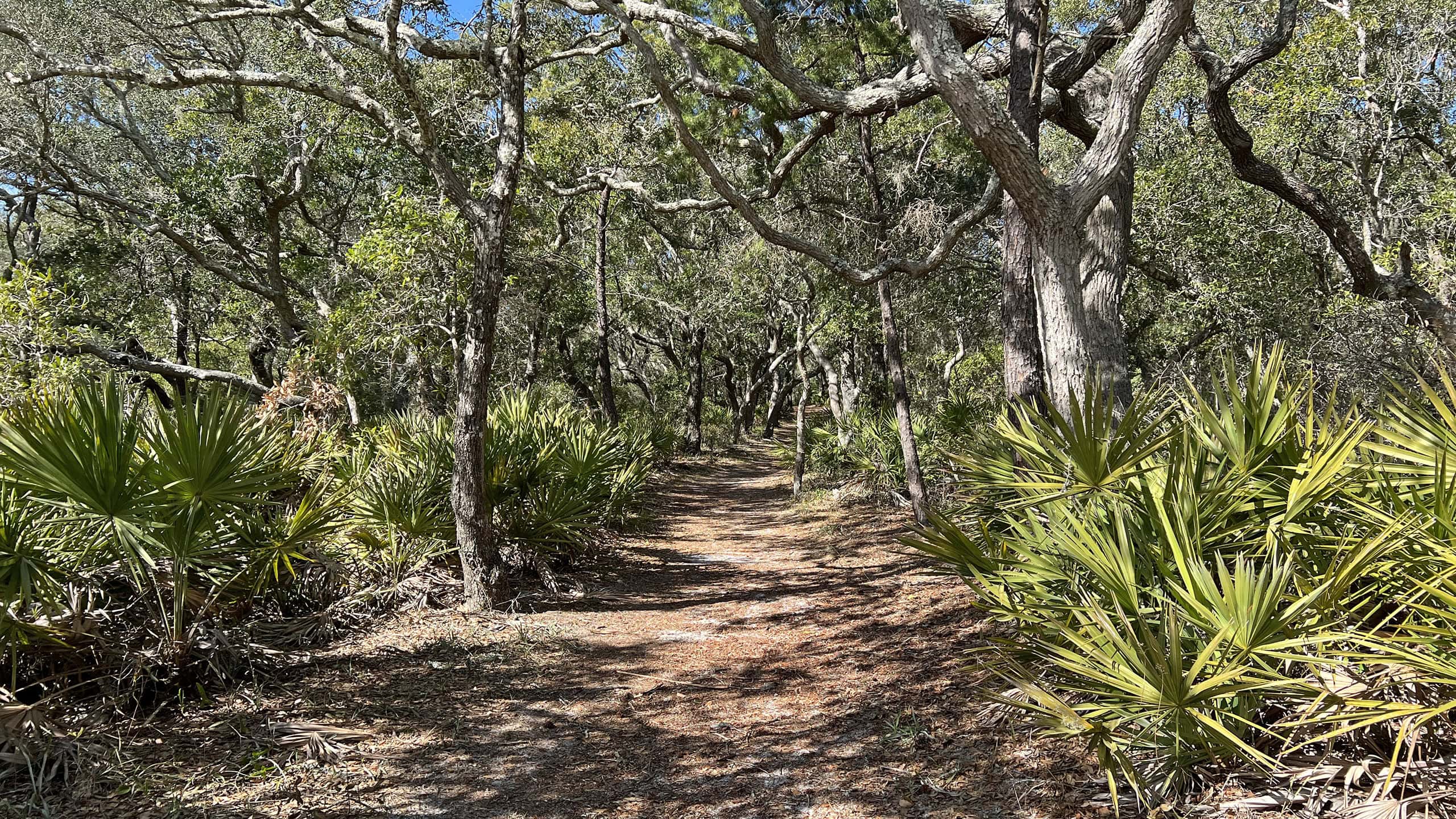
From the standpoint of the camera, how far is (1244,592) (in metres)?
2.54

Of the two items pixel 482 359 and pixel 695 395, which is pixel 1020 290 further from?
pixel 695 395

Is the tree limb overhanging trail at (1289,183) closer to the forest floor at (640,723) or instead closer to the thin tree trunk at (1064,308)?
the thin tree trunk at (1064,308)

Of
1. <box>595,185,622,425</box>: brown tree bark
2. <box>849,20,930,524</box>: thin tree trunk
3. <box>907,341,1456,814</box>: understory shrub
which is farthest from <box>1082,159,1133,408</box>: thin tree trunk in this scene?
<box>595,185,622,425</box>: brown tree bark

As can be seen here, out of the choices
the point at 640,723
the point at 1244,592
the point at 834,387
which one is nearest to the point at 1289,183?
the point at 1244,592

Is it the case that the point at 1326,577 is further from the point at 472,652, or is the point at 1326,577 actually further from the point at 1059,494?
the point at 472,652

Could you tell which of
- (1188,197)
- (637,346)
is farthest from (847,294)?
(637,346)

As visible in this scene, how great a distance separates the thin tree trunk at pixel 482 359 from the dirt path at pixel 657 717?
0.46m

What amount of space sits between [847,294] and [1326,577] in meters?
10.5

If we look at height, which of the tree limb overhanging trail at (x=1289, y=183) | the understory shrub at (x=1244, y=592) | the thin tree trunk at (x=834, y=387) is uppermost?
the tree limb overhanging trail at (x=1289, y=183)

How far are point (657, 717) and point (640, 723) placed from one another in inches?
5.3

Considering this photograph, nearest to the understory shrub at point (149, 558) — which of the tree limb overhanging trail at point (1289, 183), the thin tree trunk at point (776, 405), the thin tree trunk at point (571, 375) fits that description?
the tree limb overhanging trail at point (1289, 183)

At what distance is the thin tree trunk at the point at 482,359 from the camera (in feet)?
21.9

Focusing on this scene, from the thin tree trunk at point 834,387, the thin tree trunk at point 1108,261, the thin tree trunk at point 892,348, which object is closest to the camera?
the thin tree trunk at point 1108,261

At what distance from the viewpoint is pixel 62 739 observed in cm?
361
